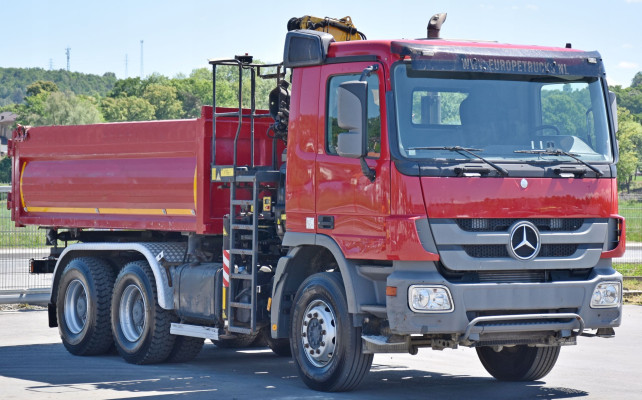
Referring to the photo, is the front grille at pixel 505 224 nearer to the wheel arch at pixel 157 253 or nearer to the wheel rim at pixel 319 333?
the wheel rim at pixel 319 333

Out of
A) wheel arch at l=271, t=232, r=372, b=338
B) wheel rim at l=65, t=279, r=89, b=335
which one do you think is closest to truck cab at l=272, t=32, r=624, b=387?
wheel arch at l=271, t=232, r=372, b=338

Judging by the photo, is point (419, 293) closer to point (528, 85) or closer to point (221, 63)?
point (528, 85)

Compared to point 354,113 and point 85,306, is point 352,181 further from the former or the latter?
point 85,306

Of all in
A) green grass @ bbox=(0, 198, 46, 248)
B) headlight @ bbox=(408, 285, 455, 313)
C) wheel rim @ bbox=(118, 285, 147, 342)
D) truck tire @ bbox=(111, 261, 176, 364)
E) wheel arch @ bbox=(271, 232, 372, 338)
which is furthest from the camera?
green grass @ bbox=(0, 198, 46, 248)

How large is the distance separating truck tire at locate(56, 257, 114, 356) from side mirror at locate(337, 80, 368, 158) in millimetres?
5310

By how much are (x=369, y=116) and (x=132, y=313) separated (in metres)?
5.00

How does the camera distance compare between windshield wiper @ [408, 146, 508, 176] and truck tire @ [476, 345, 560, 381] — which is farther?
truck tire @ [476, 345, 560, 381]

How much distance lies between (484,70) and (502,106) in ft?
1.20

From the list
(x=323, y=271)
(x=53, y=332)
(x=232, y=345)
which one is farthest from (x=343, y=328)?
(x=53, y=332)

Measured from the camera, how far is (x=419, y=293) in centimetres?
965

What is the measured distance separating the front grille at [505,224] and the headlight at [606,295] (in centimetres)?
59

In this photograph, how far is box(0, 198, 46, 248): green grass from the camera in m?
20.4

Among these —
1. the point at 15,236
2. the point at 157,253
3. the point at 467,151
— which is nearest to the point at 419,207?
the point at 467,151

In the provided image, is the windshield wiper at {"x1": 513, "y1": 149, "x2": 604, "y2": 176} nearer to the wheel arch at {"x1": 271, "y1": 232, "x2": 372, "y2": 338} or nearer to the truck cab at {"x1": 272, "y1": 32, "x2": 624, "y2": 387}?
the truck cab at {"x1": 272, "y1": 32, "x2": 624, "y2": 387}
